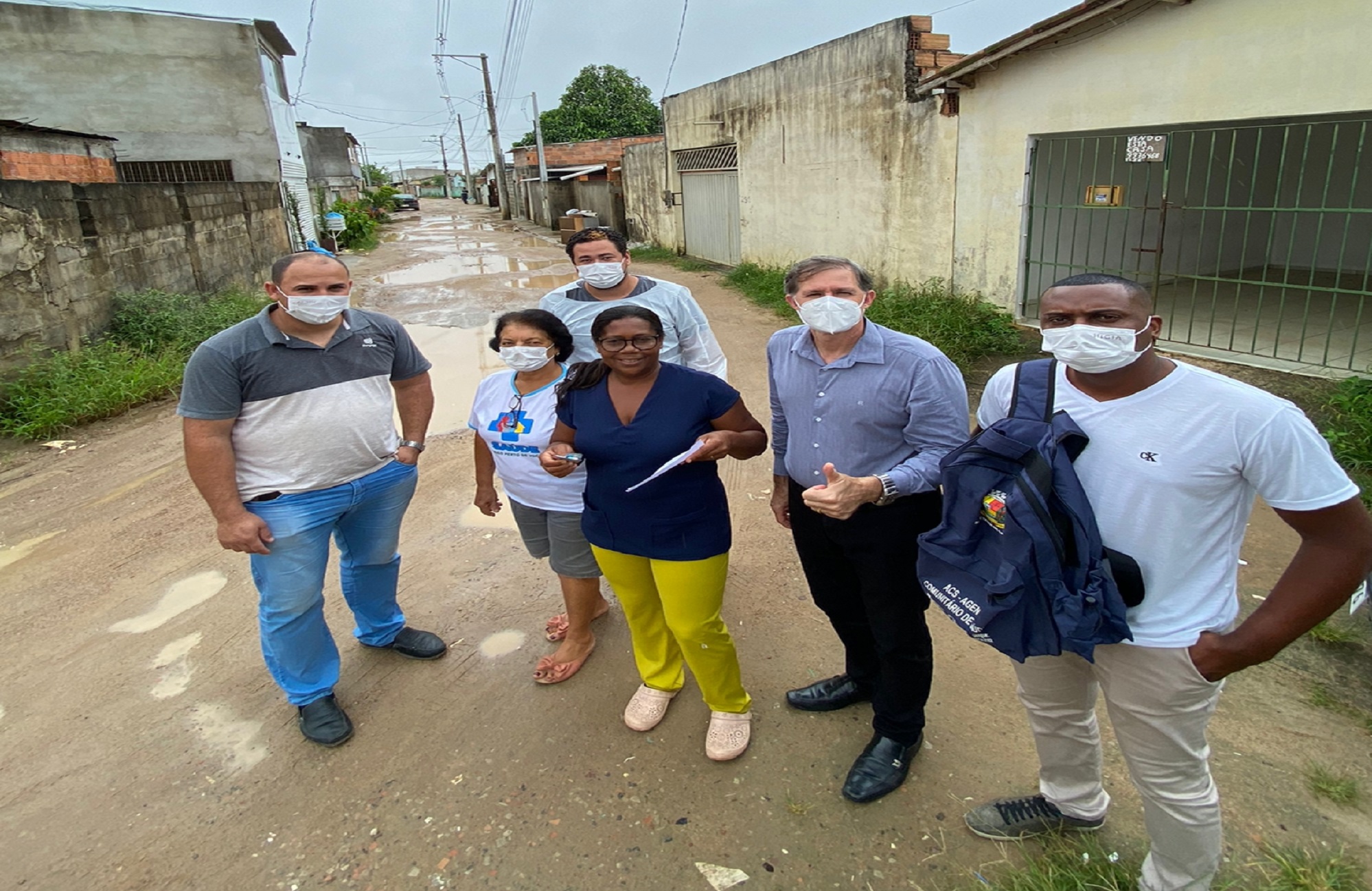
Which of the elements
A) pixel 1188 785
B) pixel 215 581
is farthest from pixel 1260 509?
pixel 215 581

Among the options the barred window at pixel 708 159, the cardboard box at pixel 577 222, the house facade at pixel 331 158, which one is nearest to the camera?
the barred window at pixel 708 159

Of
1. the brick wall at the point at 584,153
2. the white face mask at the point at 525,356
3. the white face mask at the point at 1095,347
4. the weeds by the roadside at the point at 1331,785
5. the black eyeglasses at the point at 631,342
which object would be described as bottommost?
the weeds by the roadside at the point at 1331,785

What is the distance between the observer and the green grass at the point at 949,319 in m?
7.01

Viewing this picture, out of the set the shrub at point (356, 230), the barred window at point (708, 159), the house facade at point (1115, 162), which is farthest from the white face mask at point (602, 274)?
the shrub at point (356, 230)

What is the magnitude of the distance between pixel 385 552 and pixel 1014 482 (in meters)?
2.32

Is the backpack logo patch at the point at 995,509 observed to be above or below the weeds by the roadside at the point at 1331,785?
above

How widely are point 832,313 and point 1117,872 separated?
1556 millimetres

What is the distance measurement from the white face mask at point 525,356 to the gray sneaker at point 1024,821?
6.30 ft

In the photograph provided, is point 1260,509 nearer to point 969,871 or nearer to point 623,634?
point 969,871

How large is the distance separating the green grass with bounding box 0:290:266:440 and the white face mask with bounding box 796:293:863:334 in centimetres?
625

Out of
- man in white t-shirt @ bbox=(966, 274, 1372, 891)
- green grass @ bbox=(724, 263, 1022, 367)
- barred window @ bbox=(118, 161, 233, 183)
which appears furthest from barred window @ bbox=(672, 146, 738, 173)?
man in white t-shirt @ bbox=(966, 274, 1372, 891)

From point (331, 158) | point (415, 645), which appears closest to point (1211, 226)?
point (415, 645)

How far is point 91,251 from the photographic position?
7.14m

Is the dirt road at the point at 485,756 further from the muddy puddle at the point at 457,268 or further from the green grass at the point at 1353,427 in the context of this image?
the muddy puddle at the point at 457,268
